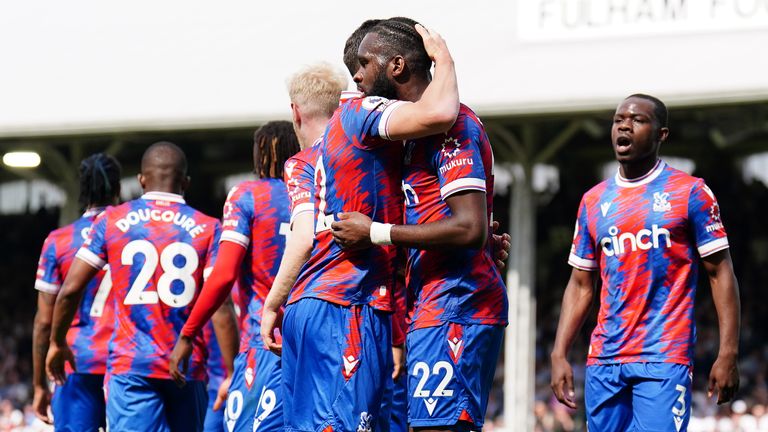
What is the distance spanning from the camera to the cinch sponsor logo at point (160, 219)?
6.83 m

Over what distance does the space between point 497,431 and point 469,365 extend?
10634mm

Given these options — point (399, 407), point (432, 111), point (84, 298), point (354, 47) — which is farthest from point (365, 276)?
point (84, 298)

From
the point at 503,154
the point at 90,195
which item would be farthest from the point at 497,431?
the point at 90,195

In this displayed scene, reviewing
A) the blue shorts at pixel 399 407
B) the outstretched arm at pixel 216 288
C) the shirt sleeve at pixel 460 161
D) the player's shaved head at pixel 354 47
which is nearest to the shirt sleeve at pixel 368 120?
the shirt sleeve at pixel 460 161

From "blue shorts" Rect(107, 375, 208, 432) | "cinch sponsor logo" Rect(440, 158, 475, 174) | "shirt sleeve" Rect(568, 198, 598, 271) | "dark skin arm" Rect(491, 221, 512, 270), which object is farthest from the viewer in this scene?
"blue shorts" Rect(107, 375, 208, 432)

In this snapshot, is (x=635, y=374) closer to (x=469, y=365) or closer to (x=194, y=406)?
(x=469, y=365)

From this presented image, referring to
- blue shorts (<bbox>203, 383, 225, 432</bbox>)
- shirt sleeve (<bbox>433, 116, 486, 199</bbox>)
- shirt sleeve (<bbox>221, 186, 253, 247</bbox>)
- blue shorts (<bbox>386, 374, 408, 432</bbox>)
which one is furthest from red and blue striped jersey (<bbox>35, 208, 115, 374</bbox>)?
shirt sleeve (<bbox>433, 116, 486, 199</bbox>)

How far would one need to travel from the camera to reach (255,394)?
237 inches

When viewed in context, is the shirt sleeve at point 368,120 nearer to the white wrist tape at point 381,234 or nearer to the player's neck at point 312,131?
the white wrist tape at point 381,234

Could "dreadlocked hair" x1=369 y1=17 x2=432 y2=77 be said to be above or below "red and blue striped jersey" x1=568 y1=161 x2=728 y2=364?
above

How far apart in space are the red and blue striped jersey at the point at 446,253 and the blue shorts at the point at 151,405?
2.61m

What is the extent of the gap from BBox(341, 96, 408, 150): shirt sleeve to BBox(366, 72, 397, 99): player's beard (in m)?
0.06

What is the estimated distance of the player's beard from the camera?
4.60 metres

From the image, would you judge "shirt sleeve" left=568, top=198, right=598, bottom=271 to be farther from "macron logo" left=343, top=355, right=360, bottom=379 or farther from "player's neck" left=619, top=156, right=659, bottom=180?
"macron logo" left=343, top=355, right=360, bottom=379
